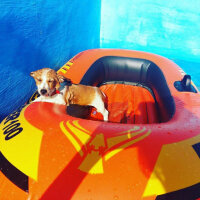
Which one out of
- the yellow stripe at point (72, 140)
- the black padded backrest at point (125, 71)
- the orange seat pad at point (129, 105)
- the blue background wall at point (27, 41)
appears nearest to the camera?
the yellow stripe at point (72, 140)

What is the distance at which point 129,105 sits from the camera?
11.8 feet

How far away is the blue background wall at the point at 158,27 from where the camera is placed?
7.12 m

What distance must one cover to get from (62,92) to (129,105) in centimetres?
164

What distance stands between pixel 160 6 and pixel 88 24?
3.57 metres

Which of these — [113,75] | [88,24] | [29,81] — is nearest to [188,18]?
[88,24]

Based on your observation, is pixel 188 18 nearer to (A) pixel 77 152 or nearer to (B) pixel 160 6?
→ (B) pixel 160 6

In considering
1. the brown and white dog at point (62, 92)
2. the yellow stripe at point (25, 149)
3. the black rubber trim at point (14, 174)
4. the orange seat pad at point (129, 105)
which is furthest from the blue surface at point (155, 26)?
the black rubber trim at point (14, 174)

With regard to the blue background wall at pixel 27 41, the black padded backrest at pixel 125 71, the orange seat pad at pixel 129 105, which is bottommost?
the orange seat pad at pixel 129 105

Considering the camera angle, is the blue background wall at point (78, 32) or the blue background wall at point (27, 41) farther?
the blue background wall at point (78, 32)

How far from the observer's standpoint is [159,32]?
759 cm

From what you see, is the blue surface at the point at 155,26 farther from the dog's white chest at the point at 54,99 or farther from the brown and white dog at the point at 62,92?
the dog's white chest at the point at 54,99

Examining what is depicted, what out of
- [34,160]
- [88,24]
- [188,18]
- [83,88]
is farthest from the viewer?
[188,18]

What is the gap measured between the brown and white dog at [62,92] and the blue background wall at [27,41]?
40 cm

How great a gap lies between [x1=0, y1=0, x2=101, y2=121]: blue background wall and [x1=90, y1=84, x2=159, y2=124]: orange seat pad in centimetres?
144
